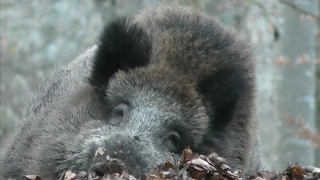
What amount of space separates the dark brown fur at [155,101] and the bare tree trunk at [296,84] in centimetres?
817

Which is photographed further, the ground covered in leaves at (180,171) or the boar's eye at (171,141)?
the boar's eye at (171,141)

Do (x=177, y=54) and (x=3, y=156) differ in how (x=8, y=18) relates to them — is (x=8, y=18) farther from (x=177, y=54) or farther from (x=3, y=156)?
(x=177, y=54)

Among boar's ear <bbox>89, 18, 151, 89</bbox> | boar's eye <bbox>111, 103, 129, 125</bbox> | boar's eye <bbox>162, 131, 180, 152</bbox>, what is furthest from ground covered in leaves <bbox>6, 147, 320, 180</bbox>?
boar's ear <bbox>89, 18, 151, 89</bbox>

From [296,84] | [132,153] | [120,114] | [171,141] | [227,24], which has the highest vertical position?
[296,84]

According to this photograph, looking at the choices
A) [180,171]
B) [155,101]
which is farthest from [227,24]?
[180,171]

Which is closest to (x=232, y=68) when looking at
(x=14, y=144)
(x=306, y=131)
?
(x=14, y=144)

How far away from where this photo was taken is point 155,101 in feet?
18.1

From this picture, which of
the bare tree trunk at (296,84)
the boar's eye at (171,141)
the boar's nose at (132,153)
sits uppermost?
the bare tree trunk at (296,84)

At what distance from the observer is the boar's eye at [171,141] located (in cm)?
543

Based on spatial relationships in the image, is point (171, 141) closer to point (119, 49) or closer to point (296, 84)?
point (119, 49)

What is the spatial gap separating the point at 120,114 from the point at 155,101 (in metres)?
0.35

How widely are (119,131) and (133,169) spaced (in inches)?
25.6

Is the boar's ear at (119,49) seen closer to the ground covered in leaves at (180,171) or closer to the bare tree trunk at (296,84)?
the ground covered in leaves at (180,171)

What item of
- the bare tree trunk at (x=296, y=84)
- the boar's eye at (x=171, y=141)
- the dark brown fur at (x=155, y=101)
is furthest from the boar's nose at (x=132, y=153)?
the bare tree trunk at (x=296, y=84)
